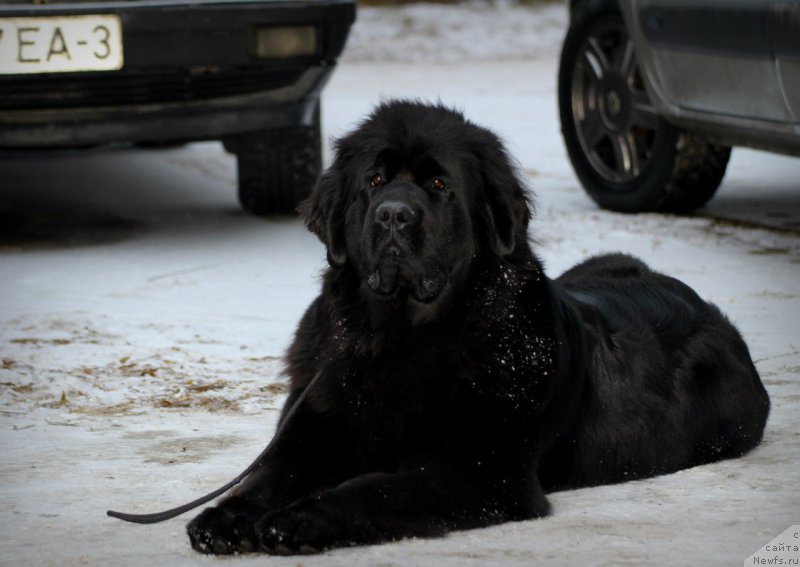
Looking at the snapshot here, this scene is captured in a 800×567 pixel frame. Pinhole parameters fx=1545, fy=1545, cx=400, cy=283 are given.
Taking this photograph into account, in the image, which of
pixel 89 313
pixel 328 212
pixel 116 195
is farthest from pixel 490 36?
pixel 328 212

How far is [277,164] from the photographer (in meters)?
8.22

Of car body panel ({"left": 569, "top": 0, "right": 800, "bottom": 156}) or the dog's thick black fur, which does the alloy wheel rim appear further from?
the dog's thick black fur

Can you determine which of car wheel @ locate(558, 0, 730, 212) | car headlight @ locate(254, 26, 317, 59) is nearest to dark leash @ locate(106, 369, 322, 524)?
car headlight @ locate(254, 26, 317, 59)

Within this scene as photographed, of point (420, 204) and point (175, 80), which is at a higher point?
point (420, 204)

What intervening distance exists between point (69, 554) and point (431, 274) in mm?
1154

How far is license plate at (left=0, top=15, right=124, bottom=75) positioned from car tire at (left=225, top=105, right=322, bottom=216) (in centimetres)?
110

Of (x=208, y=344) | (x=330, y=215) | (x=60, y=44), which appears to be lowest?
(x=208, y=344)

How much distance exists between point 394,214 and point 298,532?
860 millimetres

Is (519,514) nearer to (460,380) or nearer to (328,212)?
(460,380)

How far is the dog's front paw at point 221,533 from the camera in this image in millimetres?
3533

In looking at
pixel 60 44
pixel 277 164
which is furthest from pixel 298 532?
pixel 277 164

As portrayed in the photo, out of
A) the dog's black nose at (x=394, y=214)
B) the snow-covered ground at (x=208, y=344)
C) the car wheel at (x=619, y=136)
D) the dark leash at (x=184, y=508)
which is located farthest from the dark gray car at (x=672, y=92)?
the dark leash at (x=184, y=508)

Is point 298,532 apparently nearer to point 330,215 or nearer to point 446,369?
point 446,369

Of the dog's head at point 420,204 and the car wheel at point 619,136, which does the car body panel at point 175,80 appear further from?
the dog's head at point 420,204
